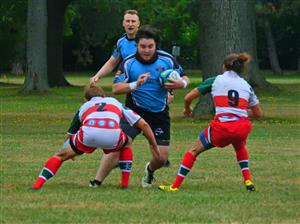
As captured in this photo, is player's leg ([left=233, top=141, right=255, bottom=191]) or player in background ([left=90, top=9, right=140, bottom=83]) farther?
player in background ([left=90, top=9, right=140, bottom=83])

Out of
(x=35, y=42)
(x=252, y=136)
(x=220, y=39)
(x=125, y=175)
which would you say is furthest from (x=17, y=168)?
(x=35, y=42)

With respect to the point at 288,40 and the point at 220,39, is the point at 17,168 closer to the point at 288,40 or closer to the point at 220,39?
the point at 220,39

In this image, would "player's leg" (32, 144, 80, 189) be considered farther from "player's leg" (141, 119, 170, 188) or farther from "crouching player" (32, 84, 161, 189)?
"player's leg" (141, 119, 170, 188)

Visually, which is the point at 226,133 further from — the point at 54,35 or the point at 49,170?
the point at 54,35

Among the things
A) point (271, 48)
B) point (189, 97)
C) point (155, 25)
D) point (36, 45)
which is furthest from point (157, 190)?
point (155, 25)

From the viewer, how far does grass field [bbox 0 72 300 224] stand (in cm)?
905

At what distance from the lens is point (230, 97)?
10977 millimetres

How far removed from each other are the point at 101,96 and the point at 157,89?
0.68 metres

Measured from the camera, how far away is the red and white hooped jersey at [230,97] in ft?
35.8

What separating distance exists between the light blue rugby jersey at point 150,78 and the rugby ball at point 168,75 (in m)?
0.11

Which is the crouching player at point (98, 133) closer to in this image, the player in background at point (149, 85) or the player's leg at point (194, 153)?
the player in background at point (149, 85)

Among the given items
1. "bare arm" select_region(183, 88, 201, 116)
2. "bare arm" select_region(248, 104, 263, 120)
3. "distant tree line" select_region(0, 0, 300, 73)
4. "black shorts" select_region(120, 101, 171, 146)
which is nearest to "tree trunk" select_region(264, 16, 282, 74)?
"distant tree line" select_region(0, 0, 300, 73)

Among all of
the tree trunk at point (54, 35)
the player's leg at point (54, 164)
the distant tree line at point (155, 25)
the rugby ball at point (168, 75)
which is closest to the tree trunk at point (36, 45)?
the tree trunk at point (54, 35)

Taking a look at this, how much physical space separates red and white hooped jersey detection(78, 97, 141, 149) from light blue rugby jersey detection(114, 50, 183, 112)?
46cm
